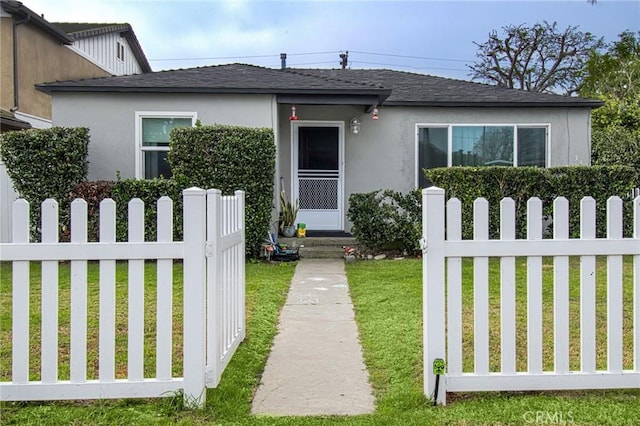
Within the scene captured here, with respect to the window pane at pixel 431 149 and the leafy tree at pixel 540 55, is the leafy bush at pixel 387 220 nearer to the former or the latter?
the window pane at pixel 431 149

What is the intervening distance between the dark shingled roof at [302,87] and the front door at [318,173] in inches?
46.8

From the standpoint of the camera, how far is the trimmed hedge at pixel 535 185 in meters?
9.82

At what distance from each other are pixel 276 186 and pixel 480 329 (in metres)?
8.04

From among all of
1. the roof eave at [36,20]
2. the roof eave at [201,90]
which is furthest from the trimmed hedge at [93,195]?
the roof eave at [36,20]

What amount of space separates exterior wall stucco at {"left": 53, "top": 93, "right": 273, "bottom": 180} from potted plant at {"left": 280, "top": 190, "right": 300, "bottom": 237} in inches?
61.8

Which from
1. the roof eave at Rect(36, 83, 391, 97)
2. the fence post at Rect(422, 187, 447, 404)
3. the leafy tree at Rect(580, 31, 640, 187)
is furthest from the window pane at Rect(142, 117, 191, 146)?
the leafy tree at Rect(580, 31, 640, 187)

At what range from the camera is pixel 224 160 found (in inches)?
380

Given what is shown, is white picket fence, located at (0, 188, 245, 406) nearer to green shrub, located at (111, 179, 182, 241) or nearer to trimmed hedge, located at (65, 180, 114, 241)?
green shrub, located at (111, 179, 182, 241)

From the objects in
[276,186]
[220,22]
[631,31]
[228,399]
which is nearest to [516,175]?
[276,186]

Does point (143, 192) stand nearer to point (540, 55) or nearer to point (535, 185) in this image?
point (535, 185)

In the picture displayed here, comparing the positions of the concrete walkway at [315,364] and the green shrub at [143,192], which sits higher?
the green shrub at [143,192]

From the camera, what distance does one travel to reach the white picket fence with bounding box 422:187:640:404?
3.41 metres

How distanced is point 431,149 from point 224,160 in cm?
468

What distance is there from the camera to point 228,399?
11.5 ft
